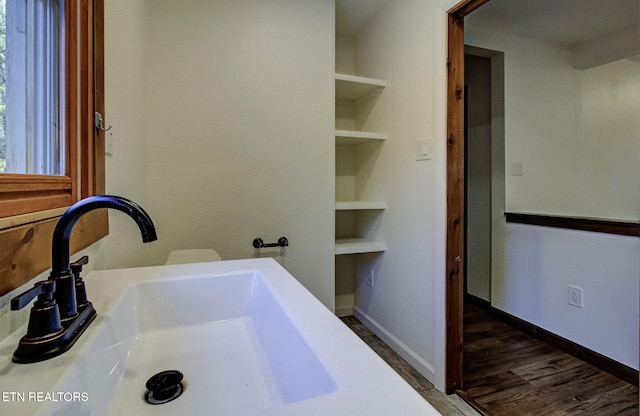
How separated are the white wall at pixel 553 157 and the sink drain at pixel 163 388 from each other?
94.3 inches

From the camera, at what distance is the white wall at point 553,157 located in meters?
2.15

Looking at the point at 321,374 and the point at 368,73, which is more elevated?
the point at 368,73

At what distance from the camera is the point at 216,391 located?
53cm

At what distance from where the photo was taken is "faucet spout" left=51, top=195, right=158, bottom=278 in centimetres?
49

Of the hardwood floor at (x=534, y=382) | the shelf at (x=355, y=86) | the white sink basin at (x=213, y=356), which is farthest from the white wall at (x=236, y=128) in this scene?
the hardwood floor at (x=534, y=382)

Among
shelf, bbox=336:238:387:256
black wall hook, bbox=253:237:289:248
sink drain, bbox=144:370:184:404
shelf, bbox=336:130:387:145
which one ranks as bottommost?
sink drain, bbox=144:370:184:404

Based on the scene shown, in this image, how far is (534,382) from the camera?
164cm

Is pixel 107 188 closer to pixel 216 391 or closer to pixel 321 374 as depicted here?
pixel 216 391

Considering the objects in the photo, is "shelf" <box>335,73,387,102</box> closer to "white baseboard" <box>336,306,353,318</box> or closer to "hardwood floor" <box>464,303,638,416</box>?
"white baseboard" <box>336,306,353,318</box>

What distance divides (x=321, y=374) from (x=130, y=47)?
57.8 inches

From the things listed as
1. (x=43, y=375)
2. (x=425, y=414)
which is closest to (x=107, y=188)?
(x=43, y=375)

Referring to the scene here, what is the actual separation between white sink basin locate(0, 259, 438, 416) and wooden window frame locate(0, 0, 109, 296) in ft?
0.44

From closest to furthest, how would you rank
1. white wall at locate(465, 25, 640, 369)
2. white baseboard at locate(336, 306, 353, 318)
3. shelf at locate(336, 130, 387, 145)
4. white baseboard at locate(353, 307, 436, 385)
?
white baseboard at locate(353, 307, 436, 385)
shelf at locate(336, 130, 387, 145)
white wall at locate(465, 25, 640, 369)
white baseboard at locate(336, 306, 353, 318)

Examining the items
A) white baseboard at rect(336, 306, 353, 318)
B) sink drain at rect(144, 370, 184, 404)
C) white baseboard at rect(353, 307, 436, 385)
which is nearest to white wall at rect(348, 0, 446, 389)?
white baseboard at rect(353, 307, 436, 385)
